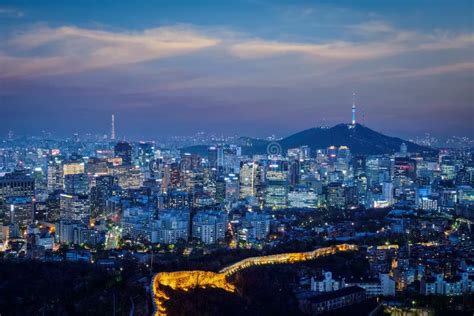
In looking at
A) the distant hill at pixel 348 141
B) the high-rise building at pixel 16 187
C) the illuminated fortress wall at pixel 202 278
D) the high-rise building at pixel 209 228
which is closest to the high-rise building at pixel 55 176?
the high-rise building at pixel 16 187

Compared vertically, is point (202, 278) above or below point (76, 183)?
below

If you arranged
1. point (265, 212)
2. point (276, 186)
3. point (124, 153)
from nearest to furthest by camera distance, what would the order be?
point (265, 212) < point (276, 186) < point (124, 153)

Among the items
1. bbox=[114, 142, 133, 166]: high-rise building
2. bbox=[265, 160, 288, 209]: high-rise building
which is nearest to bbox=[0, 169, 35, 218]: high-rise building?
bbox=[265, 160, 288, 209]: high-rise building

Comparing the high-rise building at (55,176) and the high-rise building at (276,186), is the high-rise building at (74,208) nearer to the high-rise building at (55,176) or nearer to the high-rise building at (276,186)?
the high-rise building at (55,176)

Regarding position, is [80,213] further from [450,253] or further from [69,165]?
[450,253]

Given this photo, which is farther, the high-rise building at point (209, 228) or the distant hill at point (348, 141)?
the distant hill at point (348, 141)

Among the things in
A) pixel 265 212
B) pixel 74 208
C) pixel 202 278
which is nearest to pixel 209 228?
pixel 265 212

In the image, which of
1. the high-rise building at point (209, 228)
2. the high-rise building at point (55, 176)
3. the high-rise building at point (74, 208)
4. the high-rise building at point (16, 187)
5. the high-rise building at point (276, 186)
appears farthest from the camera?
the high-rise building at point (55, 176)

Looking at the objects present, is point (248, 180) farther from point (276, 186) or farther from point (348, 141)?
point (348, 141)
